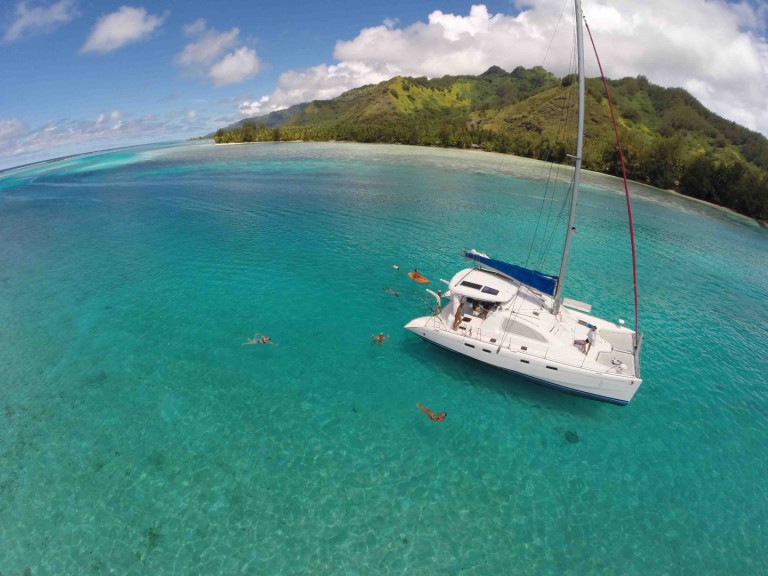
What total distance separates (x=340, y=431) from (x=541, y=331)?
13490mm

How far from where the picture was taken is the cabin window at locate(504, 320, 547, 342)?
2222cm

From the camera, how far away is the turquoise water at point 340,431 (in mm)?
15398

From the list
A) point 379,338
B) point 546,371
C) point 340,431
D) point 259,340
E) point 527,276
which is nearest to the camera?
point 340,431

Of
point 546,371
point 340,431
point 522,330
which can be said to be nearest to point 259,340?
point 340,431

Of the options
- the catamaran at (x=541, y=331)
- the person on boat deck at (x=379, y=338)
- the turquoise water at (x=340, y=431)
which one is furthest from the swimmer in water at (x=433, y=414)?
the person on boat deck at (x=379, y=338)

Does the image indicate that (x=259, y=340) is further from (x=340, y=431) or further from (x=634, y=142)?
(x=634, y=142)

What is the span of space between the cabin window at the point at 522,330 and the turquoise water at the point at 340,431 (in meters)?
3.42

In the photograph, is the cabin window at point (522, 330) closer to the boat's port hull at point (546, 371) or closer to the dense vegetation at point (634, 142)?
the boat's port hull at point (546, 371)

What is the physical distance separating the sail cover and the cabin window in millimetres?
3840

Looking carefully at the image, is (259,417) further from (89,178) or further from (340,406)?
(89,178)

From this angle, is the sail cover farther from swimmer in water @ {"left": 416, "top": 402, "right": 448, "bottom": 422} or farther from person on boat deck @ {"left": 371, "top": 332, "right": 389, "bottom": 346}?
swimmer in water @ {"left": 416, "top": 402, "right": 448, "bottom": 422}

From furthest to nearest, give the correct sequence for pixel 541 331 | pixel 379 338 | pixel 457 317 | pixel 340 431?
pixel 379 338 < pixel 457 317 < pixel 541 331 < pixel 340 431

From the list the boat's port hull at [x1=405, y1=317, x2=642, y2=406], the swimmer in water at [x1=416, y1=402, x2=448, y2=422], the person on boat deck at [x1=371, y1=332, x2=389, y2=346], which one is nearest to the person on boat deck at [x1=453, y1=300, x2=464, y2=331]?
the boat's port hull at [x1=405, y1=317, x2=642, y2=406]

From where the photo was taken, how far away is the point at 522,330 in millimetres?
22719
